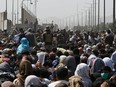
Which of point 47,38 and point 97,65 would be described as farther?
point 47,38

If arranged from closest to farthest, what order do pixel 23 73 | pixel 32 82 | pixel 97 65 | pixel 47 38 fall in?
pixel 32 82 → pixel 23 73 → pixel 97 65 → pixel 47 38

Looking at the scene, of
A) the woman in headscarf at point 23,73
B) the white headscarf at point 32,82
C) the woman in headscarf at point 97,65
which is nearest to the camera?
the white headscarf at point 32,82

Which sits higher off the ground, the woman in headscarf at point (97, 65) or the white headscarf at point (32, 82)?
the white headscarf at point (32, 82)

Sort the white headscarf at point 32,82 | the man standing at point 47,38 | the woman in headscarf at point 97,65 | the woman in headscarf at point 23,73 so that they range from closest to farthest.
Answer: the white headscarf at point 32,82 → the woman in headscarf at point 23,73 → the woman in headscarf at point 97,65 → the man standing at point 47,38

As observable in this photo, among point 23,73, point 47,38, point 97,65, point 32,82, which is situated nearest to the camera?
point 32,82

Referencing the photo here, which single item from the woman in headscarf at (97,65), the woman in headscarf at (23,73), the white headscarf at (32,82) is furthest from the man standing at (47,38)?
the white headscarf at (32,82)

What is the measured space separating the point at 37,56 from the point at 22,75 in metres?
5.26

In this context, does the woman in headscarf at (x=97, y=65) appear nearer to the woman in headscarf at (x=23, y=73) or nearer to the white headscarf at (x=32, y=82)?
the woman in headscarf at (x=23, y=73)

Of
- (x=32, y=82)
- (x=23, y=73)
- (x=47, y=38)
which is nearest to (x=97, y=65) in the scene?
(x=23, y=73)

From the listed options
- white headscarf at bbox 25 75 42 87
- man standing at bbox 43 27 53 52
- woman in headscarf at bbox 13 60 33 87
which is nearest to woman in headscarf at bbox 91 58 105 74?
woman in headscarf at bbox 13 60 33 87

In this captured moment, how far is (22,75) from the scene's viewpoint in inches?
404

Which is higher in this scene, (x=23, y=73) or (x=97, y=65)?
(x=23, y=73)

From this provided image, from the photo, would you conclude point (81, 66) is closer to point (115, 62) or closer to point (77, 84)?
point (77, 84)

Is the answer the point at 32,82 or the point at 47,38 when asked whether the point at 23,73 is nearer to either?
the point at 32,82
